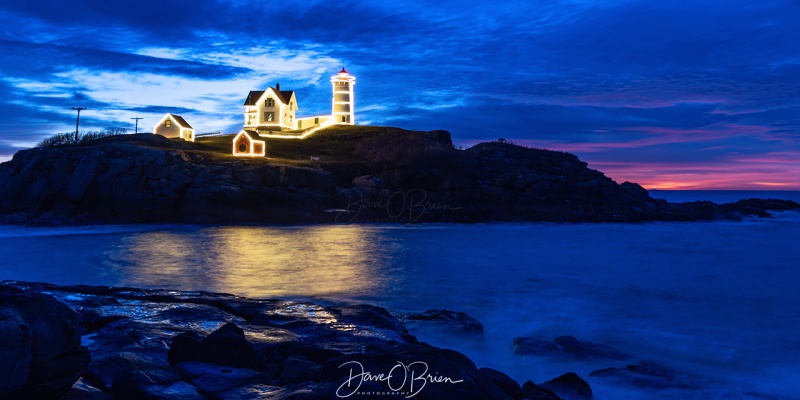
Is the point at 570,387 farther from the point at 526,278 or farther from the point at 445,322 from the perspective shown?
the point at 526,278

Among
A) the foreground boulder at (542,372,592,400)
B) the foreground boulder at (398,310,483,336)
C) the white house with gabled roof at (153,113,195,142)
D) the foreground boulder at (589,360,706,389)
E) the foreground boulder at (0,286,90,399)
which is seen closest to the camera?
the foreground boulder at (0,286,90,399)

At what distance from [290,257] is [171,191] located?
1633 centimetres

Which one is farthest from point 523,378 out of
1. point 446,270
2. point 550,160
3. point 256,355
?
point 550,160

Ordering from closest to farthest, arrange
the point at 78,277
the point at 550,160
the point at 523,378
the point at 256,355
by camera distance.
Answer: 1. the point at 256,355
2. the point at 523,378
3. the point at 78,277
4. the point at 550,160

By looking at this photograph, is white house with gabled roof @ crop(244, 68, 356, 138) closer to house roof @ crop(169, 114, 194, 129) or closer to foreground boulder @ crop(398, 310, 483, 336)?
house roof @ crop(169, 114, 194, 129)

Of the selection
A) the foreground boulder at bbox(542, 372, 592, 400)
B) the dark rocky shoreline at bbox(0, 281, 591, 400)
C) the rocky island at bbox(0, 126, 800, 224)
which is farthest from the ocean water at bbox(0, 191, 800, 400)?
the dark rocky shoreline at bbox(0, 281, 591, 400)

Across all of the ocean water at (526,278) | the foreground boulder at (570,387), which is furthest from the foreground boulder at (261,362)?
the ocean water at (526,278)

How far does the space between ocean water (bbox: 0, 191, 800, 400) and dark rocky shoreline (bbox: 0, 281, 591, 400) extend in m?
2.64

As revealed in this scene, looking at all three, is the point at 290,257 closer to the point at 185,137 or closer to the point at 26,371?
the point at 26,371

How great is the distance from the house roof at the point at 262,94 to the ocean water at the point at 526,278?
38472mm

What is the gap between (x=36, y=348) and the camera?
4.19 metres

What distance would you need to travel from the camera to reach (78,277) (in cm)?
1702

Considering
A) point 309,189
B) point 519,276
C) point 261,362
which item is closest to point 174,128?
point 309,189

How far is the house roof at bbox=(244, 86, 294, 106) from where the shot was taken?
224ft
